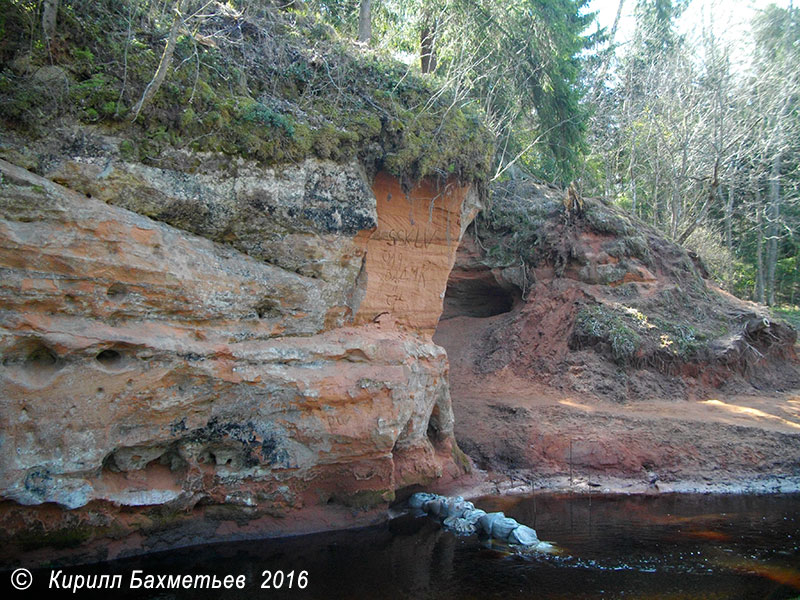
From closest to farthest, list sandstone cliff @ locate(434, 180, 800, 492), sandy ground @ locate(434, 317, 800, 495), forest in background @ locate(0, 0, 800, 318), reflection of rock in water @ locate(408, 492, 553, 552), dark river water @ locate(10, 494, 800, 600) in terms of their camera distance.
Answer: dark river water @ locate(10, 494, 800, 600) → forest in background @ locate(0, 0, 800, 318) → reflection of rock in water @ locate(408, 492, 553, 552) → sandy ground @ locate(434, 317, 800, 495) → sandstone cliff @ locate(434, 180, 800, 492)

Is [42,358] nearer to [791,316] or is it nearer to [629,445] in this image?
[629,445]

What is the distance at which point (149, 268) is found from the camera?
21.8 ft

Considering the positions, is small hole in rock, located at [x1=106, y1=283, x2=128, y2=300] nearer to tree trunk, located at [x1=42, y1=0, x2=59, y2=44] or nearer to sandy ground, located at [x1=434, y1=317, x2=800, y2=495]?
tree trunk, located at [x1=42, y1=0, x2=59, y2=44]

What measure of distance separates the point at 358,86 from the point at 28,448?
264 inches

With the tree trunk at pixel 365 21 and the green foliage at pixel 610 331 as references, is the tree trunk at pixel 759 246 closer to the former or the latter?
the green foliage at pixel 610 331

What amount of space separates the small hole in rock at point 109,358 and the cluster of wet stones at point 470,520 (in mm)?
5094

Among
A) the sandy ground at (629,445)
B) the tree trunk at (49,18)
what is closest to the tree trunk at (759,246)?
the sandy ground at (629,445)

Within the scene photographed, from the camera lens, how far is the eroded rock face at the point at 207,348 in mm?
6078

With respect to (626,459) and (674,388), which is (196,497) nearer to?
(626,459)

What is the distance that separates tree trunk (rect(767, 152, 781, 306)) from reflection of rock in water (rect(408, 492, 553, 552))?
57.7 ft

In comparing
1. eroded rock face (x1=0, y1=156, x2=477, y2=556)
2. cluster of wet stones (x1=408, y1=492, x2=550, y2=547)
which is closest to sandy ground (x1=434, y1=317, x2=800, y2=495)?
cluster of wet stones (x1=408, y1=492, x2=550, y2=547)

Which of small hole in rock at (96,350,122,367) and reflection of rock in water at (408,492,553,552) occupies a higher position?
small hole in rock at (96,350,122,367)

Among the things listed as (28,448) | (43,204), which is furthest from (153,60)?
(28,448)

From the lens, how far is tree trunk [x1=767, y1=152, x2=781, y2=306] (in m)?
20.7
